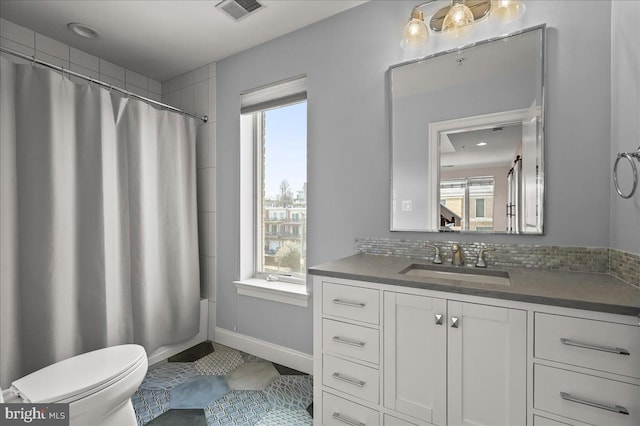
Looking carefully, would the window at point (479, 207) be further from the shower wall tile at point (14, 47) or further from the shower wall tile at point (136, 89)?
the shower wall tile at point (14, 47)

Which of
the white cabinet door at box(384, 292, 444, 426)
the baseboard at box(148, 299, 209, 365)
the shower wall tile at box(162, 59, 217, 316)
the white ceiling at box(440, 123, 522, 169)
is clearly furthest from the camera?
the shower wall tile at box(162, 59, 217, 316)

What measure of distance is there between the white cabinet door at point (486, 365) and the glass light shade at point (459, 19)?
130 centimetres

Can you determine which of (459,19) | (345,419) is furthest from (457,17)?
(345,419)

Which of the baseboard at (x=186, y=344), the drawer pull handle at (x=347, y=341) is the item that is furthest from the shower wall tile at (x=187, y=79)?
the drawer pull handle at (x=347, y=341)

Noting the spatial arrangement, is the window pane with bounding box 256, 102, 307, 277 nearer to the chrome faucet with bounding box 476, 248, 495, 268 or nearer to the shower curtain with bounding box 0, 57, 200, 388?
the shower curtain with bounding box 0, 57, 200, 388

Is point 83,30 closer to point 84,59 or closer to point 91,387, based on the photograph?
point 84,59

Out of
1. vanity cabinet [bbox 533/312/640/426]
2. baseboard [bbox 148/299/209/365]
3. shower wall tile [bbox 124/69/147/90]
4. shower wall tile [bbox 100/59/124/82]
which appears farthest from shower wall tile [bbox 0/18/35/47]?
vanity cabinet [bbox 533/312/640/426]

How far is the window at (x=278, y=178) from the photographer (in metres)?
2.32

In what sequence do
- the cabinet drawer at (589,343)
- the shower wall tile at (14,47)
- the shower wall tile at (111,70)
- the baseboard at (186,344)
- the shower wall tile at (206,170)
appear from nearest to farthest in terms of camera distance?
the cabinet drawer at (589,343), the shower wall tile at (14,47), the baseboard at (186,344), the shower wall tile at (111,70), the shower wall tile at (206,170)

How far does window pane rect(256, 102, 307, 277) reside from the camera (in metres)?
2.34

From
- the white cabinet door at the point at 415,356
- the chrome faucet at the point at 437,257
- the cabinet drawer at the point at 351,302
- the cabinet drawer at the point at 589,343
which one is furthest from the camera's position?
the chrome faucet at the point at 437,257

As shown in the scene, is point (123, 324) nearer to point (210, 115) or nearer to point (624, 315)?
point (210, 115)

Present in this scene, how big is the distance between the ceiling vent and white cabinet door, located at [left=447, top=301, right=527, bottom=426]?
2029 millimetres
